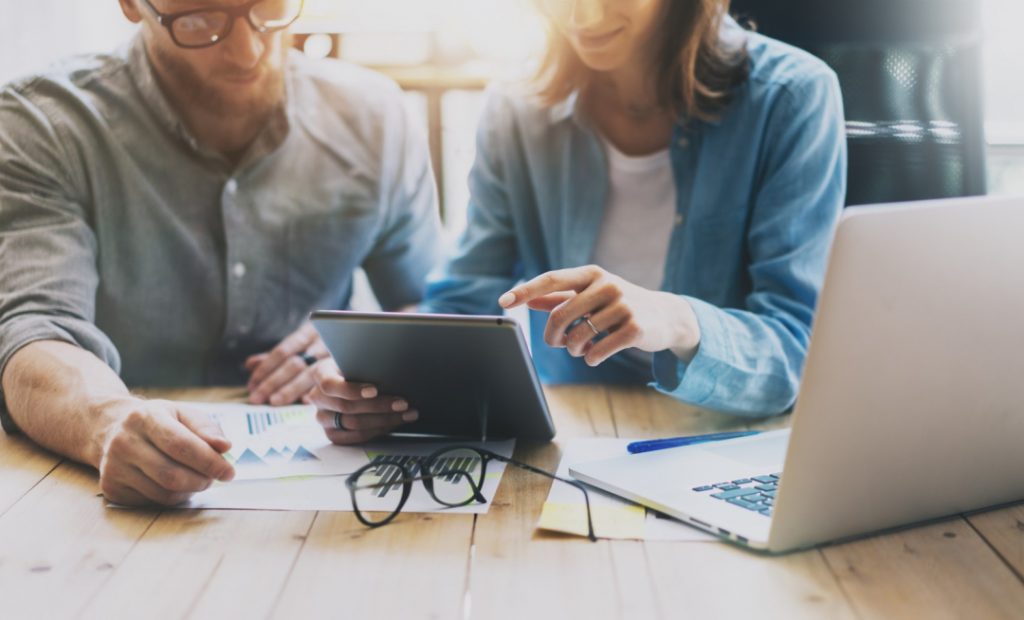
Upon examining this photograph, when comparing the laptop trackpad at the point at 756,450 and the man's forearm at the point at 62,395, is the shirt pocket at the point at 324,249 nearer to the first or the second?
the man's forearm at the point at 62,395

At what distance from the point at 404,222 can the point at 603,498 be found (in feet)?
2.67

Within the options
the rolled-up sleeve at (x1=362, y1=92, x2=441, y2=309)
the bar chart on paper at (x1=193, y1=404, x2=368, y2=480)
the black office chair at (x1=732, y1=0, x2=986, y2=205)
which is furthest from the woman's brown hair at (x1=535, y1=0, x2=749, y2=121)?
the bar chart on paper at (x1=193, y1=404, x2=368, y2=480)

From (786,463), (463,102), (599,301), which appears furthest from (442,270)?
(463,102)

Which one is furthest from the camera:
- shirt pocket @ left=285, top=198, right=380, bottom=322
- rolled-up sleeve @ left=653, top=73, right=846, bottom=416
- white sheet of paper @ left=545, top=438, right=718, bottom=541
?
shirt pocket @ left=285, top=198, right=380, bottom=322

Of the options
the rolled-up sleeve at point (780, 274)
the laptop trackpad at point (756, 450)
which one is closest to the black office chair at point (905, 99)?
the rolled-up sleeve at point (780, 274)

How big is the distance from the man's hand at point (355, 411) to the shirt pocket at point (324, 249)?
18.6 inches

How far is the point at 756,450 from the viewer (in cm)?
108

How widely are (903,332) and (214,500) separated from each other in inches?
24.2

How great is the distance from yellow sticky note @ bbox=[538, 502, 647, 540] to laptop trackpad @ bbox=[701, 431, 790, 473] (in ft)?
0.47

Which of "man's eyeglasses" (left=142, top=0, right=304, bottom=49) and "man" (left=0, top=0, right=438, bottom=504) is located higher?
"man's eyeglasses" (left=142, top=0, right=304, bottom=49)

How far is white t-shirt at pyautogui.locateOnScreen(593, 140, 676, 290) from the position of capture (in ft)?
4.91

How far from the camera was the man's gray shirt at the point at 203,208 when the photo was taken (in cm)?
142

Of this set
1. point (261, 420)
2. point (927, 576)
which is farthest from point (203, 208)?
point (927, 576)

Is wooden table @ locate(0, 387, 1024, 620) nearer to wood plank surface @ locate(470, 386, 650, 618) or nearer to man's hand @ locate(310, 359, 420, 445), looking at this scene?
wood plank surface @ locate(470, 386, 650, 618)
